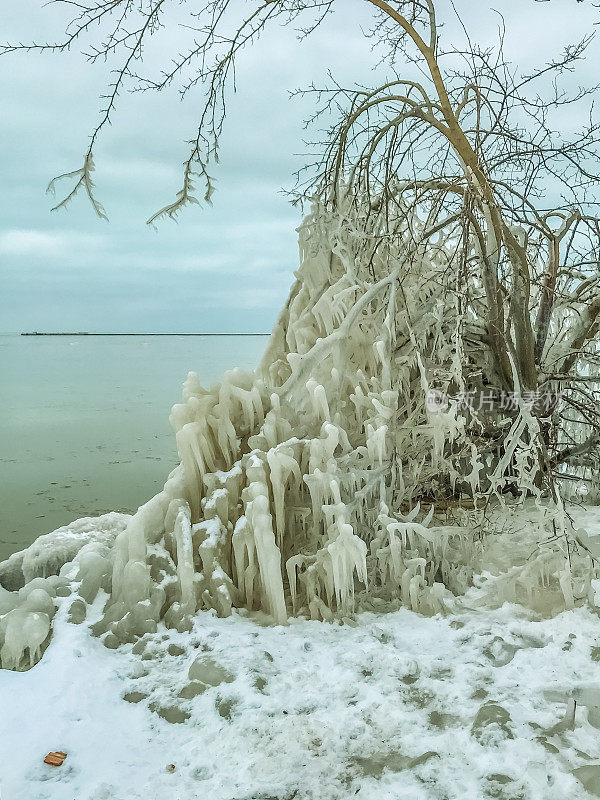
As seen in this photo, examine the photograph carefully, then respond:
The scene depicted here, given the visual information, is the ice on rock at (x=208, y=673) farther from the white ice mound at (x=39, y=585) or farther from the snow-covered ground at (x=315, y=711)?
the white ice mound at (x=39, y=585)

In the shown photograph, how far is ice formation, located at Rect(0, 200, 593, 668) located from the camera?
12.6ft

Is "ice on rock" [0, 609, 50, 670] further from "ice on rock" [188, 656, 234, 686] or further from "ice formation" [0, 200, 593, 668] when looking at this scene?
"ice on rock" [188, 656, 234, 686]

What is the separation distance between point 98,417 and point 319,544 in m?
19.0

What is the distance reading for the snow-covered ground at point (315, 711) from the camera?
99.3 inches

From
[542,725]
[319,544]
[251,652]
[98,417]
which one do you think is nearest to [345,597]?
[319,544]

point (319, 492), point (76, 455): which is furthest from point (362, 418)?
point (76, 455)

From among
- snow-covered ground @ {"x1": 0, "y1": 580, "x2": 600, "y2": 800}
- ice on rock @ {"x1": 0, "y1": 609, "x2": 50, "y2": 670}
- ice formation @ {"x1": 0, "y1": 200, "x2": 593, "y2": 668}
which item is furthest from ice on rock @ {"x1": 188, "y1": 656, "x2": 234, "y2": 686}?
ice on rock @ {"x1": 0, "y1": 609, "x2": 50, "y2": 670}

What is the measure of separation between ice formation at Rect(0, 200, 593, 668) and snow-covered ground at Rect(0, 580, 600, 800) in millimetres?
208

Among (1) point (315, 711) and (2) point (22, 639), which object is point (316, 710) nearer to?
(1) point (315, 711)

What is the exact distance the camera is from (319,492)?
409 centimetres

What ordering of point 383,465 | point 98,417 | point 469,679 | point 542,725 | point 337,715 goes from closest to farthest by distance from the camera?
1. point 542,725
2. point 337,715
3. point 469,679
4. point 383,465
5. point 98,417

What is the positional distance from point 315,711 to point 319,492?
57.0 inches

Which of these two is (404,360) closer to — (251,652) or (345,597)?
(345,597)

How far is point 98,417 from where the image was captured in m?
21.6
